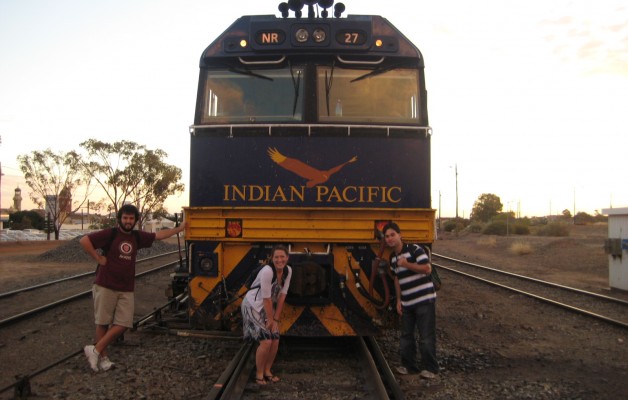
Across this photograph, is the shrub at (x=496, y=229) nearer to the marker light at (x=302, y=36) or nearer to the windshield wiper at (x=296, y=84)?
the windshield wiper at (x=296, y=84)

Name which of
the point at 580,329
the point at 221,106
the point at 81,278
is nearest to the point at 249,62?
the point at 221,106

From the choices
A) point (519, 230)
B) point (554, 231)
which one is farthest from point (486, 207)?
point (554, 231)

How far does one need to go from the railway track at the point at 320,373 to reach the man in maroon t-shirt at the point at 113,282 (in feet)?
4.42

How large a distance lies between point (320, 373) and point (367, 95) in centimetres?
318

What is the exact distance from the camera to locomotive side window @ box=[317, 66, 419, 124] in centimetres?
619

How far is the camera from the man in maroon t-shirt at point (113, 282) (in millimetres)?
5770

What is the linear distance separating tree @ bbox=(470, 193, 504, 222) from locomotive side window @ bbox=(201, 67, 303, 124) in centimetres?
7752

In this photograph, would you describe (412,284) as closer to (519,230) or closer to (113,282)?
(113,282)

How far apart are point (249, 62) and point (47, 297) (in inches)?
326

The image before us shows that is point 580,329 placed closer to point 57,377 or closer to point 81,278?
point 57,377

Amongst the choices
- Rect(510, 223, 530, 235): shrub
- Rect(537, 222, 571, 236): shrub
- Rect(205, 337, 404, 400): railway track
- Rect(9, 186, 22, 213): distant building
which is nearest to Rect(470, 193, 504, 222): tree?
Rect(510, 223, 530, 235): shrub

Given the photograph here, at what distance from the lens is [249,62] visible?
6199mm

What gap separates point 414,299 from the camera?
18.7 ft

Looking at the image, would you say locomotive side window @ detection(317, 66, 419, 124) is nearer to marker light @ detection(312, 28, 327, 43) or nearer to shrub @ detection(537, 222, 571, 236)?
marker light @ detection(312, 28, 327, 43)
